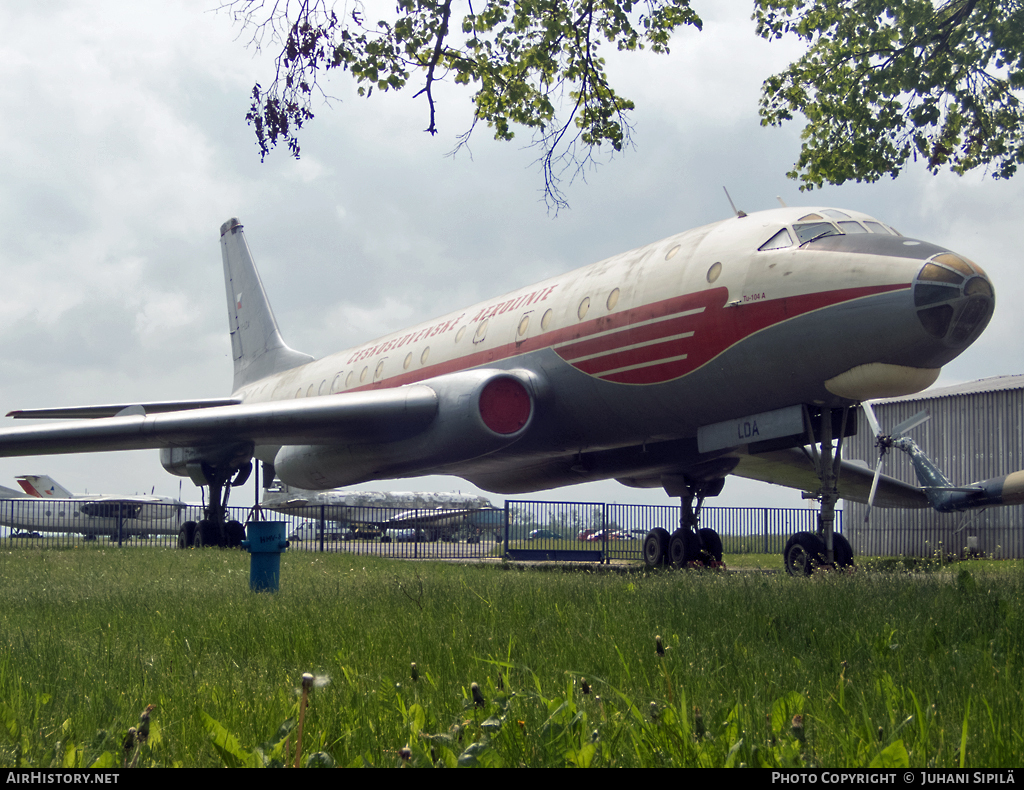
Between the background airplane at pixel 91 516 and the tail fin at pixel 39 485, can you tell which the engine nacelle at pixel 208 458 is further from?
the tail fin at pixel 39 485

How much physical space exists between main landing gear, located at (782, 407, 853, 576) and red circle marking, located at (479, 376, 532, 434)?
333cm

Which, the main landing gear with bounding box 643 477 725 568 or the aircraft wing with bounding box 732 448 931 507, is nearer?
the main landing gear with bounding box 643 477 725 568

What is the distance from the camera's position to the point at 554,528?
18.8 metres

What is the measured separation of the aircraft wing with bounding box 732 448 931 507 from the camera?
13.3 metres

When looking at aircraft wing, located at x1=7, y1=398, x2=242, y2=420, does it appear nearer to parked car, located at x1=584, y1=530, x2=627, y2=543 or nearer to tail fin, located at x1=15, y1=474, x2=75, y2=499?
parked car, located at x1=584, y1=530, x2=627, y2=543

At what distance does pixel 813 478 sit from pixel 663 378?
6.29m

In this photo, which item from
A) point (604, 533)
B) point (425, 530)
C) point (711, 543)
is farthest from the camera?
point (425, 530)

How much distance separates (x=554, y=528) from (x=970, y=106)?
1147cm

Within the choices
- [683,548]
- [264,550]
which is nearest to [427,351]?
[683,548]

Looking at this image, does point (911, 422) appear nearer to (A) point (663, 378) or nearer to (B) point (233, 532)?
(A) point (663, 378)

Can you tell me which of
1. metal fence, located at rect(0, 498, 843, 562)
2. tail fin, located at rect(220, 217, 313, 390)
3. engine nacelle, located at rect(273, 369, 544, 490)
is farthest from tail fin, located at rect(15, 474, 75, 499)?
engine nacelle, located at rect(273, 369, 544, 490)

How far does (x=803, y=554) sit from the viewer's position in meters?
8.08

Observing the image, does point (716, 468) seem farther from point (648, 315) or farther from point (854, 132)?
point (854, 132)
